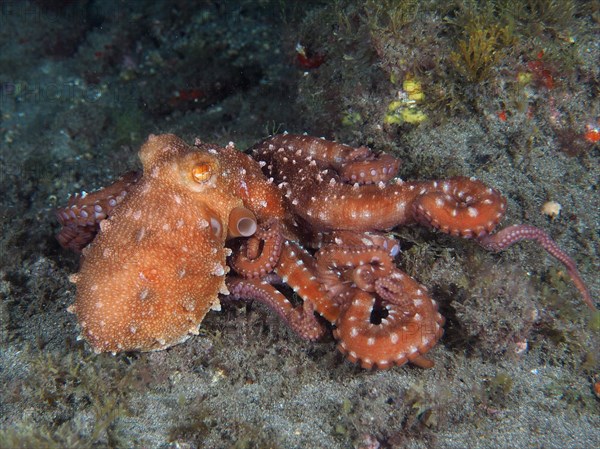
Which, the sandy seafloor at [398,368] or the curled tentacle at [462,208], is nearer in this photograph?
the curled tentacle at [462,208]

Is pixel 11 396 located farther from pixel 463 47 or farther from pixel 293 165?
pixel 463 47

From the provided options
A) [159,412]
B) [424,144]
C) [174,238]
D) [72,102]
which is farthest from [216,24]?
[159,412]

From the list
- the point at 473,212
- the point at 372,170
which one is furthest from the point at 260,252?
the point at 473,212

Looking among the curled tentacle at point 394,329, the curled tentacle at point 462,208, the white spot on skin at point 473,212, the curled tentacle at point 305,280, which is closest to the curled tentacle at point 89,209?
the curled tentacle at point 305,280

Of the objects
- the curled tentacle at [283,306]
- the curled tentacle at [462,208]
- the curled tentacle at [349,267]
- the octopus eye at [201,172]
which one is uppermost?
the octopus eye at [201,172]

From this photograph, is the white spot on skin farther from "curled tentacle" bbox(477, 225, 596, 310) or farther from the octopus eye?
the octopus eye

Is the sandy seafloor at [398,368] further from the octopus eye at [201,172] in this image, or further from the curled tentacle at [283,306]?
the octopus eye at [201,172]

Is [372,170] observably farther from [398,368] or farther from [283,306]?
[398,368]

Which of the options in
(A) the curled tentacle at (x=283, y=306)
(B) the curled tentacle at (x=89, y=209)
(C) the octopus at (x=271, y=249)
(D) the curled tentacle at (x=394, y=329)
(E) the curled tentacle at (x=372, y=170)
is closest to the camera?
(D) the curled tentacle at (x=394, y=329)

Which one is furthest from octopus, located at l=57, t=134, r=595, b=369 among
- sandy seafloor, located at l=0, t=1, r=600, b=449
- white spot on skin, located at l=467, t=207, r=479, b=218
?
sandy seafloor, located at l=0, t=1, r=600, b=449
